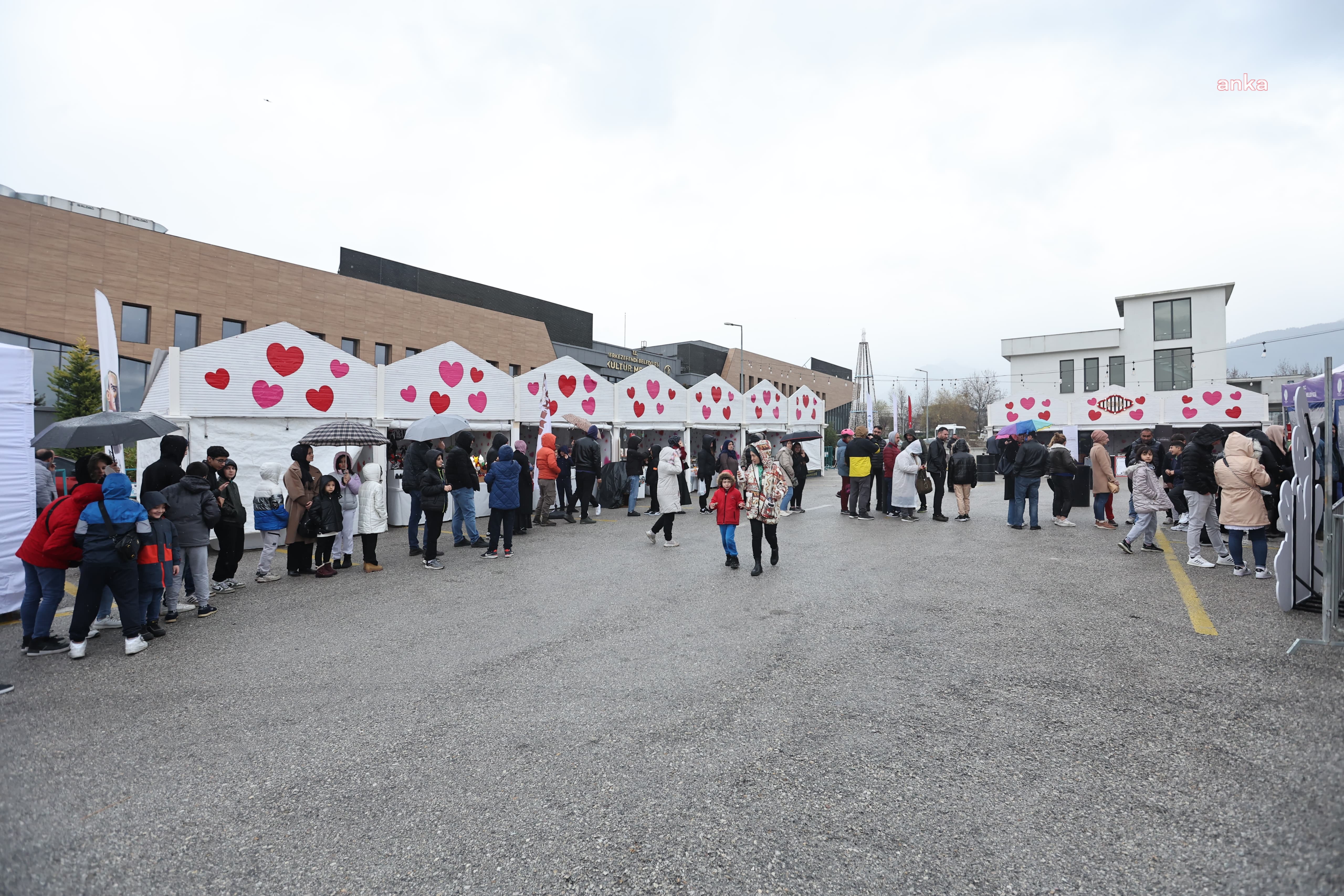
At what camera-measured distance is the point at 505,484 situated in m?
9.41

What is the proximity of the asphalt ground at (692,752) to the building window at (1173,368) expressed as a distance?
4323 cm

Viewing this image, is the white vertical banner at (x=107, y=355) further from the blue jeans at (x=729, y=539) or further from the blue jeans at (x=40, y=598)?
the blue jeans at (x=729, y=539)

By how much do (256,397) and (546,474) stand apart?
5.02 m

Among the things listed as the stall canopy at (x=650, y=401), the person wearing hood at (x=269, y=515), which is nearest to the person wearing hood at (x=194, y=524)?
the person wearing hood at (x=269, y=515)

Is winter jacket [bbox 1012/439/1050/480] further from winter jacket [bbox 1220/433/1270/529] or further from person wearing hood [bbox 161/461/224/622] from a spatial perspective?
person wearing hood [bbox 161/461/224/622]

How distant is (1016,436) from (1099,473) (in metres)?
2.76

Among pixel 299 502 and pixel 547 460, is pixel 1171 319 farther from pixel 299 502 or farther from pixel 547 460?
pixel 299 502

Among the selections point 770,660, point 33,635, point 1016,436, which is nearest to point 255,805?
point 770,660

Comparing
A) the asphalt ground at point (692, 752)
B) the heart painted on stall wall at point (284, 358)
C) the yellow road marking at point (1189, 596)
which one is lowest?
the asphalt ground at point (692, 752)

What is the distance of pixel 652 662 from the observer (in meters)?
4.72

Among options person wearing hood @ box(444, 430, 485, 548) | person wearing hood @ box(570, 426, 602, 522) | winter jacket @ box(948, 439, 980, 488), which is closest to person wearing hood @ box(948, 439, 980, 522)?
winter jacket @ box(948, 439, 980, 488)

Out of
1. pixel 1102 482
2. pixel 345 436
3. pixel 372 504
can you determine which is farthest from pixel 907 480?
pixel 345 436

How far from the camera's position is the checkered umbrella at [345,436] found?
9.40 meters

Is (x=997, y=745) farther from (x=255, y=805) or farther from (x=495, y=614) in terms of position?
(x=495, y=614)
